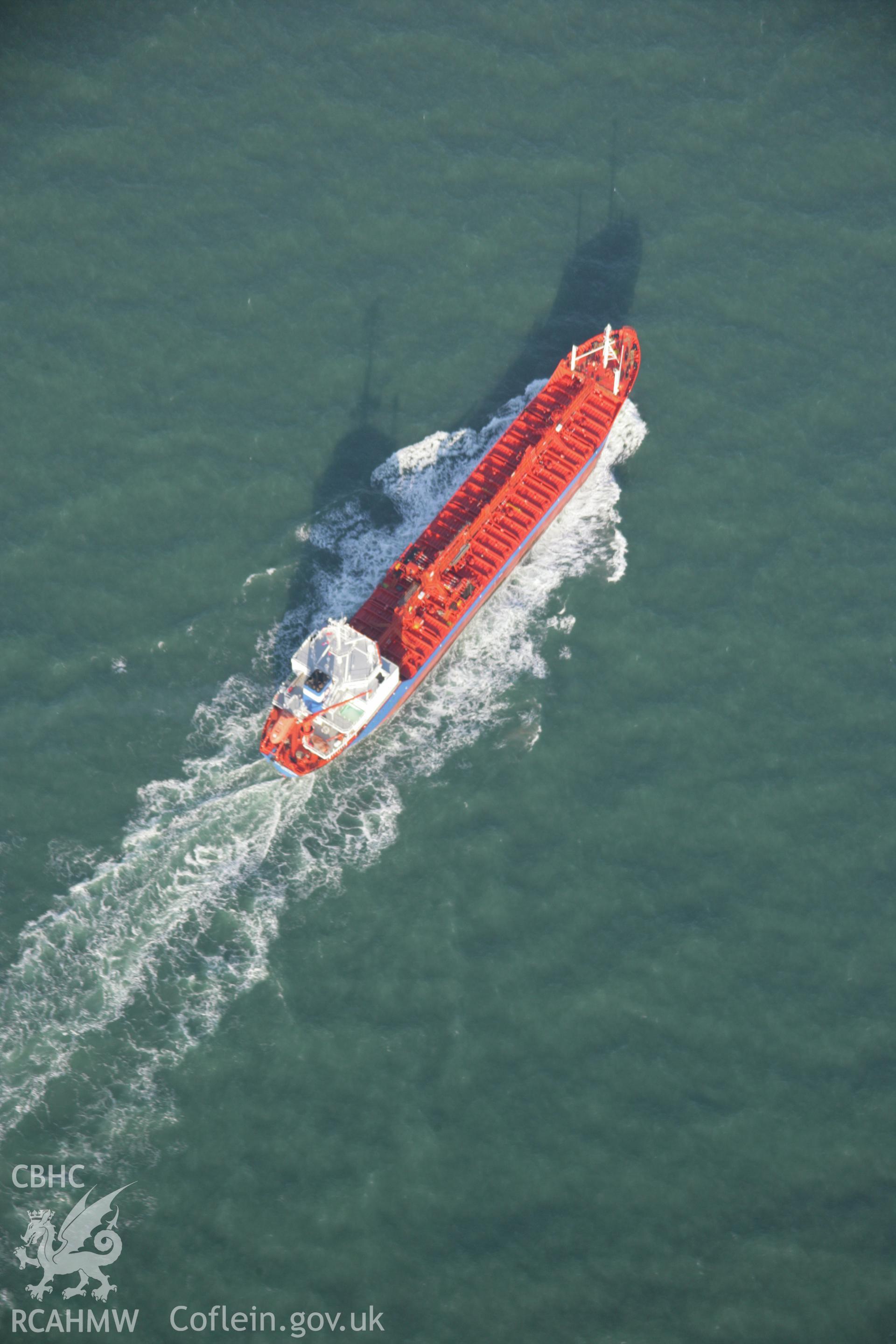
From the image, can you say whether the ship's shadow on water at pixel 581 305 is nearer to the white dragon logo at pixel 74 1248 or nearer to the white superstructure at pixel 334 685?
the white superstructure at pixel 334 685

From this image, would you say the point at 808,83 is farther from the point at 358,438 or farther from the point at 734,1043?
the point at 734,1043

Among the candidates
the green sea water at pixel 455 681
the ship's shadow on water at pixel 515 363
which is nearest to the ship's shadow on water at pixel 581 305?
the ship's shadow on water at pixel 515 363

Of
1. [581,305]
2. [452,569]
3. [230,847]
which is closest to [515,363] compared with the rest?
[581,305]

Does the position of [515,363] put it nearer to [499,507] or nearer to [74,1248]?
[499,507]

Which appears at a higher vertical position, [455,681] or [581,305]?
[581,305]

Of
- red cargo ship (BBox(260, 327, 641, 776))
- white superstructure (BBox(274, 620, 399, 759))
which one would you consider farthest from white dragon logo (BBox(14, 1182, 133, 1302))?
white superstructure (BBox(274, 620, 399, 759))

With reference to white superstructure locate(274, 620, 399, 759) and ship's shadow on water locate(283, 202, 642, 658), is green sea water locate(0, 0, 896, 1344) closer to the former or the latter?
ship's shadow on water locate(283, 202, 642, 658)
